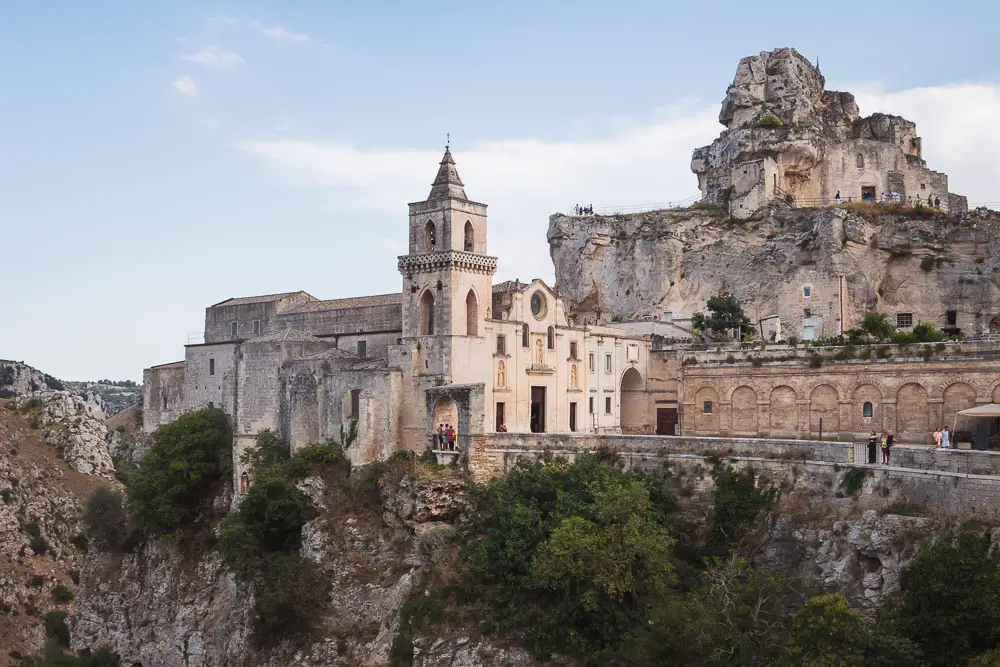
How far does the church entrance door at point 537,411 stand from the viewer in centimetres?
4731

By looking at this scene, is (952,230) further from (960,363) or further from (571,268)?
(571,268)

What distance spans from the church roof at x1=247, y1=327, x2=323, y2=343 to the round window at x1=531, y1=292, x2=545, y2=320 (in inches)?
390

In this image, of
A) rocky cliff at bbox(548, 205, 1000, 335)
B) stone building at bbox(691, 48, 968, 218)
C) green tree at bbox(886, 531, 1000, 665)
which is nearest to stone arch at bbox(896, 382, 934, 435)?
rocky cliff at bbox(548, 205, 1000, 335)

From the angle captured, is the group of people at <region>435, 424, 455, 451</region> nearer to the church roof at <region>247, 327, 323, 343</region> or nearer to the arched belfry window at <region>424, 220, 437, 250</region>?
the arched belfry window at <region>424, 220, 437, 250</region>

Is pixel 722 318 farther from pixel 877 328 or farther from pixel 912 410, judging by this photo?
pixel 912 410

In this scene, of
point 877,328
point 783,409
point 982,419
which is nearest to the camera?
point 982,419

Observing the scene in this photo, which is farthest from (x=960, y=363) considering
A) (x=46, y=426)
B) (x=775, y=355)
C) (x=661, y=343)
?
(x=46, y=426)

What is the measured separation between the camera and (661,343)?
5512 centimetres

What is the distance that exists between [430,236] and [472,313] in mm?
3663

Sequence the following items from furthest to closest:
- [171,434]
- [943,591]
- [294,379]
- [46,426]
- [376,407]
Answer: [46,426], [171,434], [294,379], [376,407], [943,591]

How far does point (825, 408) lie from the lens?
4697cm

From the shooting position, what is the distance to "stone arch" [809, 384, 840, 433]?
153 ft

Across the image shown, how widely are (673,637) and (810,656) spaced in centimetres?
498

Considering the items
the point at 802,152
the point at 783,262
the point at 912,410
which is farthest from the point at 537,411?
the point at 802,152
